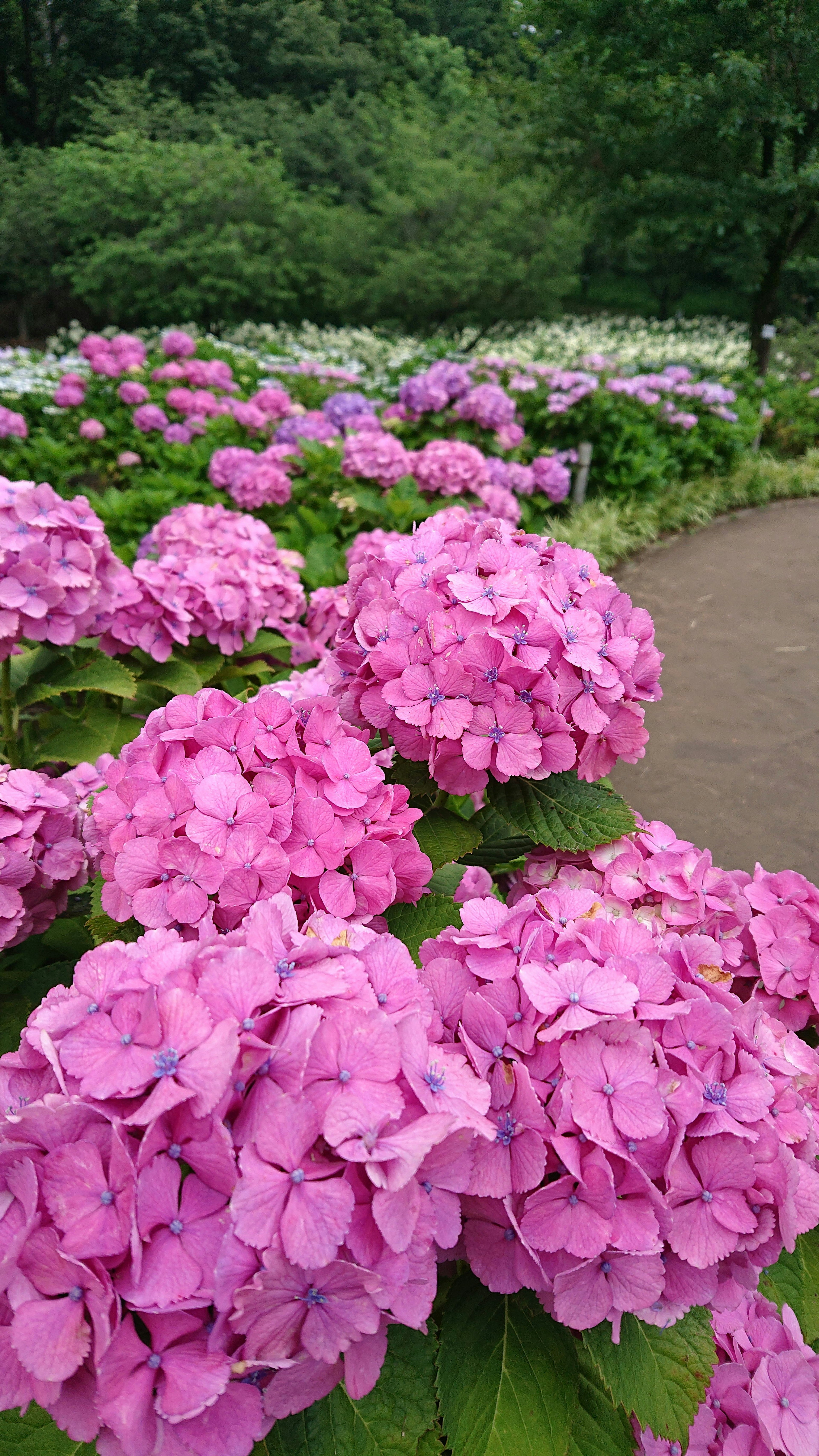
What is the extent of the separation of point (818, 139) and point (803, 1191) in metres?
14.9

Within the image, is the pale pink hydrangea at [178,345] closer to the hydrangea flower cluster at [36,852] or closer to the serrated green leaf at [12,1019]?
the hydrangea flower cluster at [36,852]

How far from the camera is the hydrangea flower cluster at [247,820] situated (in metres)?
1.15

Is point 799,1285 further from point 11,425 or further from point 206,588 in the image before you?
point 11,425

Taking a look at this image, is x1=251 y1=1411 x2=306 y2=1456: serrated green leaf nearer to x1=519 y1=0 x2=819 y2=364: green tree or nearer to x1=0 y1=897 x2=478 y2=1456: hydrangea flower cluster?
x1=0 y1=897 x2=478 y2=1456: hydrangea flower cluster

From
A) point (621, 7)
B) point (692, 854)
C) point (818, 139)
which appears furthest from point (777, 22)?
point (692, 854)

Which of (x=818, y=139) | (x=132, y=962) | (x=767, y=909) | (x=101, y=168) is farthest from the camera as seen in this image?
(x=101, y=168)

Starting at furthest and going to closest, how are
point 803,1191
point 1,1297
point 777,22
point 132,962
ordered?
point 777,22, point 803,1191, point 132,962, point 1,1297

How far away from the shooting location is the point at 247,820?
118 cm

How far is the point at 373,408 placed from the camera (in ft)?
20.9

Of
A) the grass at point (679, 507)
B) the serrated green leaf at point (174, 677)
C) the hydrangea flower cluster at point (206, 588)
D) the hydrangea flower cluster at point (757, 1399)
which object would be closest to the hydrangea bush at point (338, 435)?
the grass at point (679, 507)

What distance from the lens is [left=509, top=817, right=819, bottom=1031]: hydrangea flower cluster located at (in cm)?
142

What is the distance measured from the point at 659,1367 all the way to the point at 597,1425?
10.4 inches

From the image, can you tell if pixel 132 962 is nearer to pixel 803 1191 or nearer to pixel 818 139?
pixel 803 1191

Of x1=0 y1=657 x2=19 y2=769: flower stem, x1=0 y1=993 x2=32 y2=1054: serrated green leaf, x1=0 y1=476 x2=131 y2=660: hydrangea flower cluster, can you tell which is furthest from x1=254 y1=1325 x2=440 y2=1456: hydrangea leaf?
x1=0 y1=657 x2=19 y2=769: flower stem
